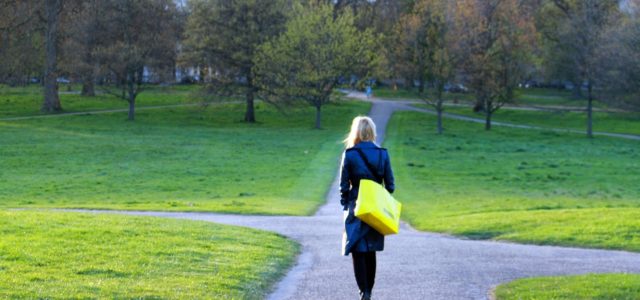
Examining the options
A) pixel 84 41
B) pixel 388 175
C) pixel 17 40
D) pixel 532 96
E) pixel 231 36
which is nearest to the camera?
pixel 388 175

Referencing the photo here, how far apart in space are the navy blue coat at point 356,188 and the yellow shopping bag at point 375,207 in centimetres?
16

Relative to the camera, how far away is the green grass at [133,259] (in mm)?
10164

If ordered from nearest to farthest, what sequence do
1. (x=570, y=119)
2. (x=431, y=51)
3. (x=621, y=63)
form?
(x=621, y=63), (x=431, y=51), (x=570, y=119)

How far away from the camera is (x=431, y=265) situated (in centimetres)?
1304

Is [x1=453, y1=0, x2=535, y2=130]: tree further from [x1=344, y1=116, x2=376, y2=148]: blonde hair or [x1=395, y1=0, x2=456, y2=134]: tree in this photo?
[x1=344, y1=116, x2=376, y2=148]: blonde hair

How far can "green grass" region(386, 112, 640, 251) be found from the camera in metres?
17.9

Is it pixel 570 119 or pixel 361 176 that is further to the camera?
pixel 570 119

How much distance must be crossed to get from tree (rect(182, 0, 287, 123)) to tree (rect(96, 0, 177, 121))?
196 centimetres

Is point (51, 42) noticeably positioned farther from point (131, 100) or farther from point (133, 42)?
point (131, 100)

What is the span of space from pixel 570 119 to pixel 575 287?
6356 cm

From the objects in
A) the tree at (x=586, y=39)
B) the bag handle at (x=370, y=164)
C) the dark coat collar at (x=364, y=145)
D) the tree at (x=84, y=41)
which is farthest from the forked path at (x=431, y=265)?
the tree at (x=84, y=41)

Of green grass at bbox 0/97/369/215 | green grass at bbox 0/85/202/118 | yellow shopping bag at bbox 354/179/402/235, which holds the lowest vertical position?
green grass at bbox 0/97/369/215

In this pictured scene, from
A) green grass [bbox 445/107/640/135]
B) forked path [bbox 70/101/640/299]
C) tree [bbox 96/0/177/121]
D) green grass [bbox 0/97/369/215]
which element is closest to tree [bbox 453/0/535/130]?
green grass [bbox 445/107/640/135]

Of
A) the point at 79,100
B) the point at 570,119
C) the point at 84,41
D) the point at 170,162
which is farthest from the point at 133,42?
the point at 570,119
